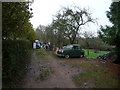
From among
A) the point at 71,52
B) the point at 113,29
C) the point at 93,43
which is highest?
the point at 113,29

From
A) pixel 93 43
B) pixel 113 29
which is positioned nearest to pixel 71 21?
pixel 93 43

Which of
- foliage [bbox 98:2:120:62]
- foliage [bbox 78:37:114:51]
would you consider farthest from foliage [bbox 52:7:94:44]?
foliage [bbox 98:2:120:62]

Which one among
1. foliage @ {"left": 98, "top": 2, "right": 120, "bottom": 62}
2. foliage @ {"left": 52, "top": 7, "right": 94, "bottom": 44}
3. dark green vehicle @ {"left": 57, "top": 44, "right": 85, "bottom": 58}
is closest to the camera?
foliage @ {"left": 98, "top": 2, "right": 120, "bottom": 62}

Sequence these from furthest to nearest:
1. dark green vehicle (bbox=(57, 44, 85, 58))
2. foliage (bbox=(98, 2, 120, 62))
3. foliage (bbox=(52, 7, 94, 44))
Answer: foliage (bbox=(52, 7, 94, 44))
dark green vehicle (bbox=(57, 44, 85, 58))
foliage (bbox=(98, 2, 120, 62))

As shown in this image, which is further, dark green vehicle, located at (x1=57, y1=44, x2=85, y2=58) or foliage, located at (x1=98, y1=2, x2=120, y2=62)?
dark green vehicle, located at (x1=57, y1=44, x2=85, y2=58)

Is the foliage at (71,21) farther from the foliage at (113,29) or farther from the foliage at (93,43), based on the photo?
the foliage at (113,29)

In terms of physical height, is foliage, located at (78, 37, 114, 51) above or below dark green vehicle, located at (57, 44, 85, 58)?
above

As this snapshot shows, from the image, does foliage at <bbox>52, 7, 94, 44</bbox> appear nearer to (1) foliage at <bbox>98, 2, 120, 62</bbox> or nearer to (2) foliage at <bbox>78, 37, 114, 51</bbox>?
(2) foliage at <bbox>78, 37, 114, 51</bbox>

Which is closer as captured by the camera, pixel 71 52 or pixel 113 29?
pixel 113 29

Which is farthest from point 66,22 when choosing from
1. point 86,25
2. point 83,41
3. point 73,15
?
point 83,41

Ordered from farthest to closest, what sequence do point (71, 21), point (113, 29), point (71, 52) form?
point (71, 21), point (71, 52), point (113, 29)

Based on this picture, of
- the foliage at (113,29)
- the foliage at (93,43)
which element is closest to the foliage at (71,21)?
the foliage at (93,43)

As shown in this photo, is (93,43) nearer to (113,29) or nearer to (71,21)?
(71,21)

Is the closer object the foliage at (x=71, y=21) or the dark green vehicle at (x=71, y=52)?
the dark green vehicle at (x=71, y=52)
